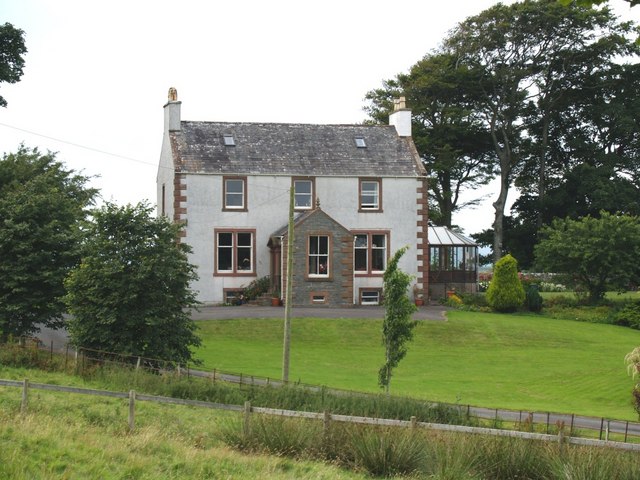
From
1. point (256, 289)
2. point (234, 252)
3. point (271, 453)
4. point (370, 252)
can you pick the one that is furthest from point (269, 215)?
point (271, 453)

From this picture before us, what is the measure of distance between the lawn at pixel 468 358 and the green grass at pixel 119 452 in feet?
35.2

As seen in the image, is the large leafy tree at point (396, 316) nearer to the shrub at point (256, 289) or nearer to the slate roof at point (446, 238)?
the shrub at point (256, 289)

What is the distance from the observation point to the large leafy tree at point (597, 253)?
171 ft

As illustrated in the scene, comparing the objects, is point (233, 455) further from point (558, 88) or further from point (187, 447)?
point (558, 88)

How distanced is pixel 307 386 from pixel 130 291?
732cm

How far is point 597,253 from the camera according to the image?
171 ft

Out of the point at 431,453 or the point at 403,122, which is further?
the point at 403,122

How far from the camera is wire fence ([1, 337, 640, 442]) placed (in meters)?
21.9

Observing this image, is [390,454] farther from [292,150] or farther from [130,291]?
[292,150]

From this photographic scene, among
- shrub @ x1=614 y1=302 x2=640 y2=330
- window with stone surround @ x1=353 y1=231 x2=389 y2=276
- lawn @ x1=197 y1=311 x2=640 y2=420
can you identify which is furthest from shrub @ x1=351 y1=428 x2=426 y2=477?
shrub @ x1=614 y1=302 x2=640 y2=330

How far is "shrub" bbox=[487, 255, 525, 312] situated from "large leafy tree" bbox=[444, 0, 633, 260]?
1973 cm

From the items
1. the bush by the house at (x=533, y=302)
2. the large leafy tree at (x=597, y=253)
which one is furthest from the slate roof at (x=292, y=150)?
the large leafy tree at (x=597, y=253)

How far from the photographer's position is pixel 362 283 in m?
51.1

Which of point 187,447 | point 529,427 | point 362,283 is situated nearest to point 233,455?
point 187,447
